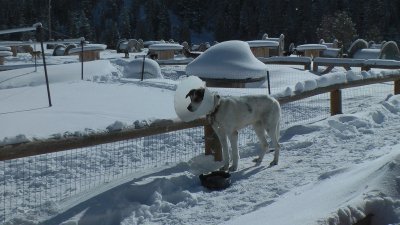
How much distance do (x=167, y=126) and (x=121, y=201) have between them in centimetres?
139

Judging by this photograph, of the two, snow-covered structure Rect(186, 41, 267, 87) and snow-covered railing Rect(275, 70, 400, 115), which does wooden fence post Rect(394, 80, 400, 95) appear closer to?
snow-covered railing Rect(275, 70, 400, 115)

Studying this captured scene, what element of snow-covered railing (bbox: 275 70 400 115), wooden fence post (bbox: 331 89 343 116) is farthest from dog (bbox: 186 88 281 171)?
wooden fence post (bbox: 331 89 343 116)

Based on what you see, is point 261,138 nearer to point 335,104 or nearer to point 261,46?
point 335,104

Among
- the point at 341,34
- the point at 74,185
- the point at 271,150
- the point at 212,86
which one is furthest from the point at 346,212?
the point at 341,34

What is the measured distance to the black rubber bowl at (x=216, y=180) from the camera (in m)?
6.42

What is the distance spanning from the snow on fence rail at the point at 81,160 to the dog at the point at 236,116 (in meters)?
0.58

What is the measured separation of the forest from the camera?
76.0 metres

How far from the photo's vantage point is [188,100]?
686 centimetres

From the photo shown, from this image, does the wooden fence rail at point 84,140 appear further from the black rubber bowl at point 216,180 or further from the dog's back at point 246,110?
the black rubber bowl at point 216,180

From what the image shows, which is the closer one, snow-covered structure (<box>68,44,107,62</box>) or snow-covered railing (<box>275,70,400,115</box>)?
snow-covered railing (<box>275,70,400,115</box>)

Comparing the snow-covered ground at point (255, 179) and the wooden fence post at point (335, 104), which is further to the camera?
the wooden fence post at point (335, 104)

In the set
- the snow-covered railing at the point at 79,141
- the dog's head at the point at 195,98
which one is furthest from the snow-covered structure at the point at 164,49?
the dog's head at the point at 195,98

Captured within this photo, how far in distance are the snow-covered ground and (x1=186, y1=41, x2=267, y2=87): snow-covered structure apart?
4.07 m

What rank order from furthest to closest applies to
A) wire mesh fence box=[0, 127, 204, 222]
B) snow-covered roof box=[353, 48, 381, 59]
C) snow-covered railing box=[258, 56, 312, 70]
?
snow-covered roof box=[353, 48, 381, 59]
snow-covered railing box=[258, 56, 312, 70]
wire mesh fence box=[0, 127, 204, 222]
